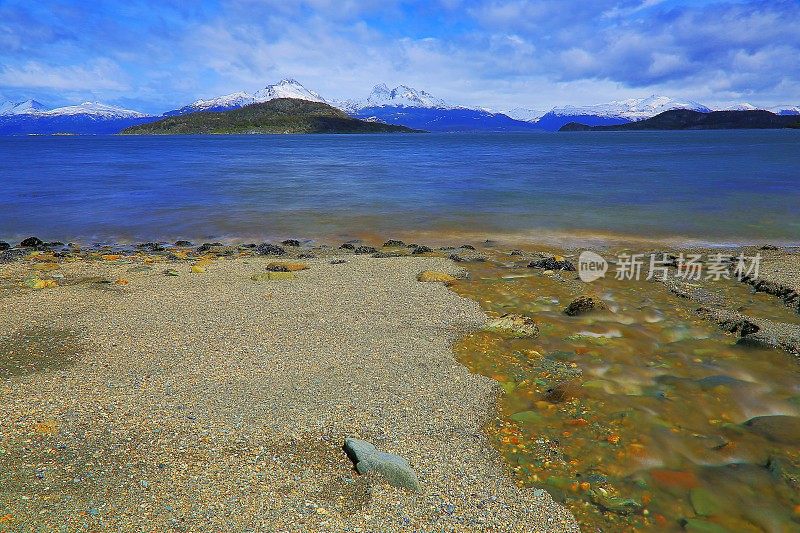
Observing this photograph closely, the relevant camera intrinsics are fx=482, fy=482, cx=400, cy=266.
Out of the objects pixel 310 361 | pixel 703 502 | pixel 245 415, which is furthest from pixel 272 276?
pixel 703 502

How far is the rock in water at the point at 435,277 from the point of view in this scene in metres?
14.2

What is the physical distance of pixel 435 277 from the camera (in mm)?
14367

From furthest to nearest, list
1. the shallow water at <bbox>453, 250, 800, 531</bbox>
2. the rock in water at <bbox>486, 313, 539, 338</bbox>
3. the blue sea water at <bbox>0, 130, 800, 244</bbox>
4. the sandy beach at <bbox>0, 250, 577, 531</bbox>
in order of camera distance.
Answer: the blue sea water at <bbox>0, 130, 800, 244</bbox> → the rock in water at <bbox>486, 313, 539, 338</bbox> → the shallow water at <bbox>453, 250, 800, 531</bbox> → the sandy beach at <bbox>0, 250, 577, 531</bbox>

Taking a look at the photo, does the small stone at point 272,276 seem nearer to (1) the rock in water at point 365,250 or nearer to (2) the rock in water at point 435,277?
(2) the rock in water at point 435,277

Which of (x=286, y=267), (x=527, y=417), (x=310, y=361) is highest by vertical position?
(x=286, y=267)

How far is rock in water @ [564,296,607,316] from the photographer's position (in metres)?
11.5

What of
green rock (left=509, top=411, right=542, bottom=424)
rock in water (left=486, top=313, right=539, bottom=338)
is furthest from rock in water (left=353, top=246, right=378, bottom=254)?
green rock (left=509, top=411, right=542, bottom=424)

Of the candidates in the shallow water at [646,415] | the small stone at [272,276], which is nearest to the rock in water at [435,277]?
the shallow water at [646,415]

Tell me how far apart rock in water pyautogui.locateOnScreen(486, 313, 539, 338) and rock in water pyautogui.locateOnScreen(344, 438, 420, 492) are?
4.89 metres

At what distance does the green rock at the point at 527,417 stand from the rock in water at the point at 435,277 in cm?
680

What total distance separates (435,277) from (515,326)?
4.27 m

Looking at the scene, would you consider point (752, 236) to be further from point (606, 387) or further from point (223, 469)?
point (223, 469)

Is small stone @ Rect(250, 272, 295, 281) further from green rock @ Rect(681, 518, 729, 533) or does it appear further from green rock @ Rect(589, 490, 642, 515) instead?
green rock @ Rect(681, 518, 729, 533)

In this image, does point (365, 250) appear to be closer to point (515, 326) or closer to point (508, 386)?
point (515, 326)
